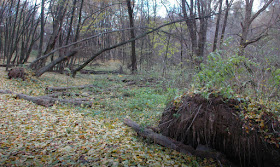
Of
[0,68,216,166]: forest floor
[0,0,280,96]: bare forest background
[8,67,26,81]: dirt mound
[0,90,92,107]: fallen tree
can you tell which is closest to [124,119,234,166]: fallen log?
→ [0,68,216,166]: forest floor

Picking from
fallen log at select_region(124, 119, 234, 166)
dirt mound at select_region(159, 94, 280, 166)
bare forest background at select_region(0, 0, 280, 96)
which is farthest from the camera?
bare forest background at select_region(0, 0, 280, 96)

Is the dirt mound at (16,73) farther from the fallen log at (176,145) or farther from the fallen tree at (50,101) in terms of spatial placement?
the fallen log at (176,145)

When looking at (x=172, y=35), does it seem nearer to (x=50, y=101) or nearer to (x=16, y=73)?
(x=50, y=101)

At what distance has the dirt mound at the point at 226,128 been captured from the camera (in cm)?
290

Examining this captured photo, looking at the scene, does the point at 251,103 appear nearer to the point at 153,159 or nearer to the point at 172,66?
the point at 153,159

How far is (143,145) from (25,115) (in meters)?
3.27

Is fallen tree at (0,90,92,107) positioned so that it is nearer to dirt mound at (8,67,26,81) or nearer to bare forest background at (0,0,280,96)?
bare forest background at (0,0,280,96)

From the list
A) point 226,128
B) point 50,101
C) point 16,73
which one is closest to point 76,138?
point 226,128

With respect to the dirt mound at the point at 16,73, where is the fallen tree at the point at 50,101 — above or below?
below

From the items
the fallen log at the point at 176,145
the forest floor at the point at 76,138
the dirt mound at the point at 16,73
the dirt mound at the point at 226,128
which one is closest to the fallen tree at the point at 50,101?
the forest floor at the point at 76,138

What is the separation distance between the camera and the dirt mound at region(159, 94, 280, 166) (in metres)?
2.90

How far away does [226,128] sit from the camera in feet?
10.4

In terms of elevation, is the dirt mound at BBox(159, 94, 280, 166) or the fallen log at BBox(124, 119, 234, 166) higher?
the dirt mound at BBox(159, 94, 280, 166)

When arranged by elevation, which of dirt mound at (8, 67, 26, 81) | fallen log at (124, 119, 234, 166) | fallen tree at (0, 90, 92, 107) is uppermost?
dirt mound at (8, 67, 26, 81)
